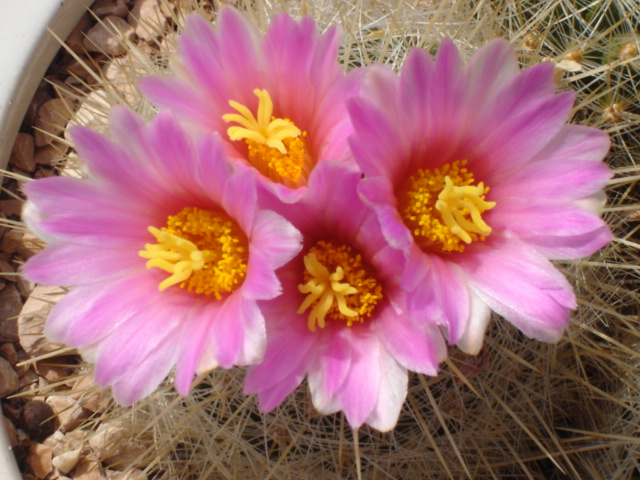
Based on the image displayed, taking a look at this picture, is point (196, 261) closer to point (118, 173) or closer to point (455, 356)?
point (118, 173)

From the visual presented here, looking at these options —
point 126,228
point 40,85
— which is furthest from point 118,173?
point 40,85

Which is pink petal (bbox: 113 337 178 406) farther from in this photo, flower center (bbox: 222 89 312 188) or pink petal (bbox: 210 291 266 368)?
flower center (bbox: 222 89 312 188)

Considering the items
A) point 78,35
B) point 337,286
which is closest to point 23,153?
point 78,35

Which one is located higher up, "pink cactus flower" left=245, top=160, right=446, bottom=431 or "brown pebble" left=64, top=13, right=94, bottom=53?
"brown pebble" left=64, top=13, right=94, bottom=53

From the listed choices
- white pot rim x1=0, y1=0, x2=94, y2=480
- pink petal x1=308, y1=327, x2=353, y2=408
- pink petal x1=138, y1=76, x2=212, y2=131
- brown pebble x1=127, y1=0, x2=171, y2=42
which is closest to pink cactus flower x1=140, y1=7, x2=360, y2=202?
pink petal x1=138, y1=76, x2=212, y2=131

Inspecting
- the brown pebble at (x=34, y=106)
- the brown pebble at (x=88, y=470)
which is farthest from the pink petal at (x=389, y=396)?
the brown pebble at (x=34, y=106)
